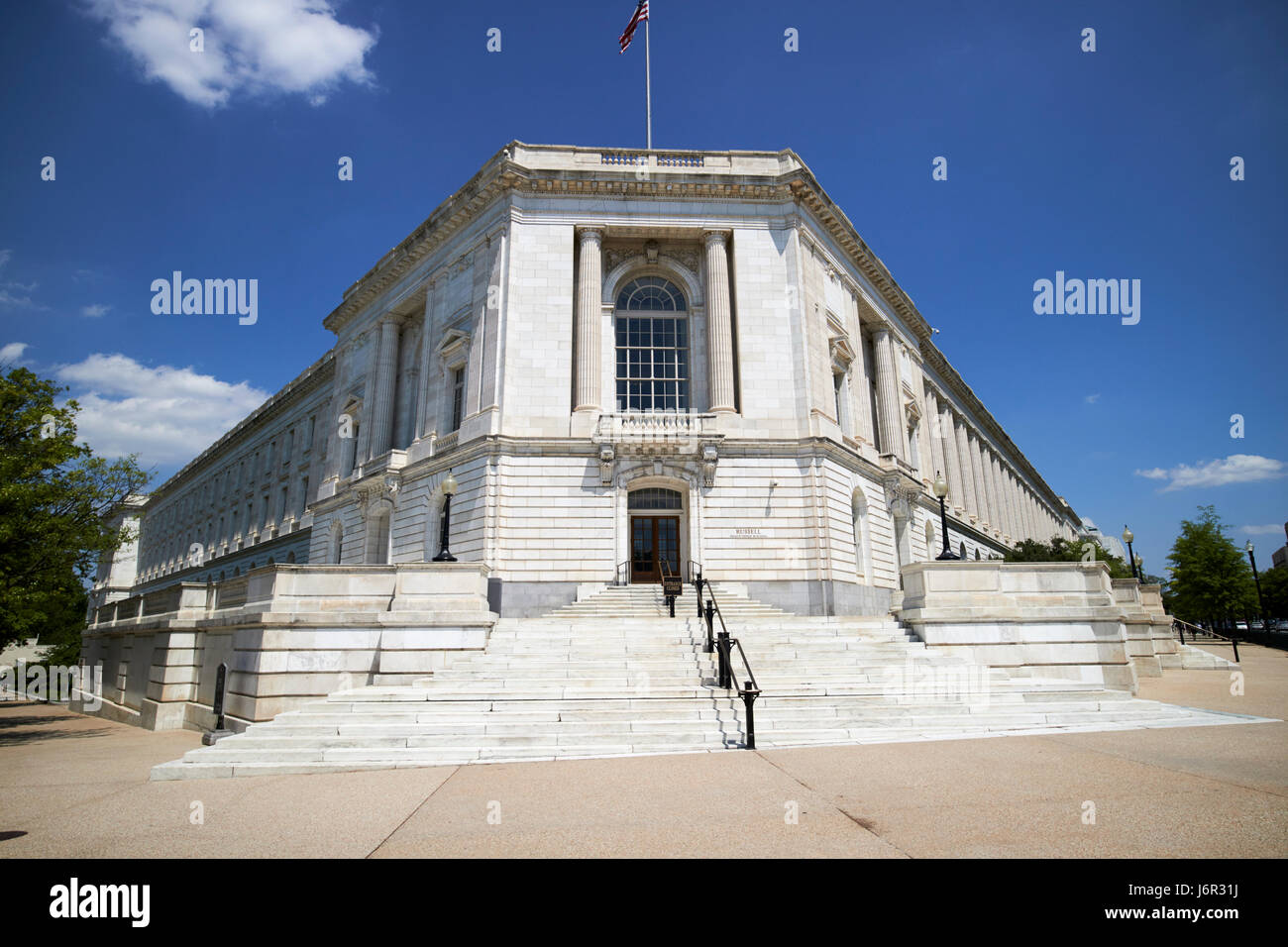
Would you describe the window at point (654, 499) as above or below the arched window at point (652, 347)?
below

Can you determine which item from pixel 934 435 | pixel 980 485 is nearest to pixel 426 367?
pixel 934 435

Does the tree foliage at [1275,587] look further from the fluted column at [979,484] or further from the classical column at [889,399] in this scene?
the classical column at [889,399]

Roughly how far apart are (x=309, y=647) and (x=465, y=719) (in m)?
4.56

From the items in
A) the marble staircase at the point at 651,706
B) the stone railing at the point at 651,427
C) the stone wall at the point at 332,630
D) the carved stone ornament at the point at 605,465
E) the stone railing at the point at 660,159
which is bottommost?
the marble staircase at the point at 651,706

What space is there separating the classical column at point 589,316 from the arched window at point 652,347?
124 centimetres

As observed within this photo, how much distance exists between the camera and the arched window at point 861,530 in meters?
27.2

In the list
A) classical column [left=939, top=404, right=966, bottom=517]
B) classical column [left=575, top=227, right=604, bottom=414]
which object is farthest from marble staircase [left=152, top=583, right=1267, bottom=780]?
classical column [left=939, top=404, right=966, bottom=517]

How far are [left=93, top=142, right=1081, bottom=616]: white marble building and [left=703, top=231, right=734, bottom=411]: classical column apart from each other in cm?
8

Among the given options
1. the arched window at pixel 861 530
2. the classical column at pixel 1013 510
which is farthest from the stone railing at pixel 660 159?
the classical column at pixel 1013 510

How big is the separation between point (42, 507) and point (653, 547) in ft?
56.9

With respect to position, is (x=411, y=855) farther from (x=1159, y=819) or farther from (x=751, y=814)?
(x=1159, y=819)

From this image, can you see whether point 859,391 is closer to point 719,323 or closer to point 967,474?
point 719,323

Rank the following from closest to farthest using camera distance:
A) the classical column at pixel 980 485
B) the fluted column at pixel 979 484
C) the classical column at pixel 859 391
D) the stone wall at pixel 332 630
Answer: the stone wall at pixel 332 630 < the classical column at pixel 859 391 < the fluted column at pixel 979 484 < the classical column at pixel 980 485

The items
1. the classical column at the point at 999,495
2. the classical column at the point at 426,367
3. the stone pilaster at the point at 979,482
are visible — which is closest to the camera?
the classical column at the point at 426,367
